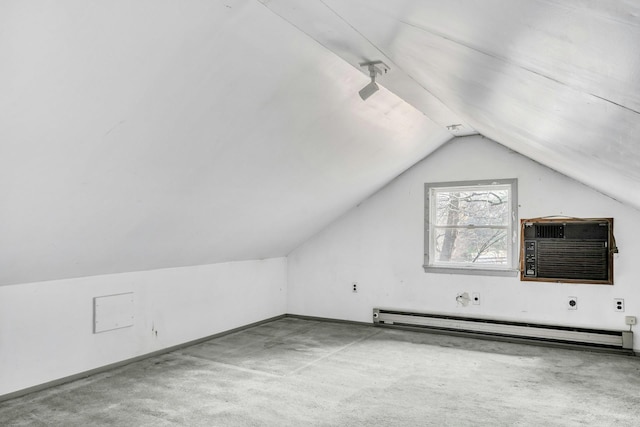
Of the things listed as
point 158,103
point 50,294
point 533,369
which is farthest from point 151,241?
point 533,369

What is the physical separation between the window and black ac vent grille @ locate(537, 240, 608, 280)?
29 cm

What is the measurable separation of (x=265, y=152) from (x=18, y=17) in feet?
5.98

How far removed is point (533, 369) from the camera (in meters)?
3.83

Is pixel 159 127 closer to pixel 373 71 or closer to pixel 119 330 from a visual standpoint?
pixel 373 71

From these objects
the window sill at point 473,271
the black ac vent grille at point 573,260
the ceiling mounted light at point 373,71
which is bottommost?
the window sill at point 473,271

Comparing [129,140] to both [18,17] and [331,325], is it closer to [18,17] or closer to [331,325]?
[18,17]

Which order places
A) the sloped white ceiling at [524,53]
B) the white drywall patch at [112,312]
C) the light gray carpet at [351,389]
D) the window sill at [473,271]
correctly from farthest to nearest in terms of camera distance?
the window sill at [473,271], the white drywall patch at [112,312], the light gray carpet at [351,389], the sloped white ceiling at [524,53]

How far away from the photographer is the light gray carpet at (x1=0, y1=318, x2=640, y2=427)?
9.26 feet

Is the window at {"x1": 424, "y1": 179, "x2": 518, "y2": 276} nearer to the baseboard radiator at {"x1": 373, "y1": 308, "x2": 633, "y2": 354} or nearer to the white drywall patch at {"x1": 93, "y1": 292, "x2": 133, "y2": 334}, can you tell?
the baseboard radiator at {"x1": 373, "y1": 308, "x2": 633, "y2": 354}

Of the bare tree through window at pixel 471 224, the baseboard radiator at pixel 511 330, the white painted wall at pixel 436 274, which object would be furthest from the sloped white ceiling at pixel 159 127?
the baseboard radiator at pixel 511 330

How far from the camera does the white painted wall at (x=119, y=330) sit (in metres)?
3.12

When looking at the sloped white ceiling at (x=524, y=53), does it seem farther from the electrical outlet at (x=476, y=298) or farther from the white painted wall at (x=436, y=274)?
the electrical outlet at (x=476, y=298)

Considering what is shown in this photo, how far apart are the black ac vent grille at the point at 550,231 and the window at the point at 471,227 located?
24 centimetres

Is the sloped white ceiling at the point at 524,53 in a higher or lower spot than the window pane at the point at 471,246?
higher
